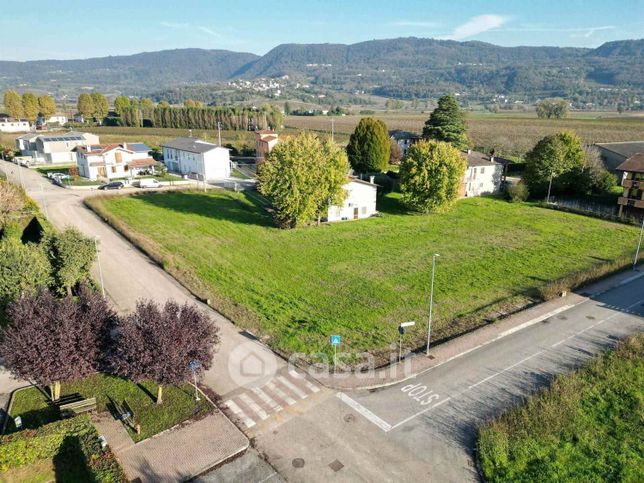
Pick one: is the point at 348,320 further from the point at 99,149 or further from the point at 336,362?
the point at 99,149

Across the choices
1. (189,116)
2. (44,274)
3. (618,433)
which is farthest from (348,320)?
(189,116)

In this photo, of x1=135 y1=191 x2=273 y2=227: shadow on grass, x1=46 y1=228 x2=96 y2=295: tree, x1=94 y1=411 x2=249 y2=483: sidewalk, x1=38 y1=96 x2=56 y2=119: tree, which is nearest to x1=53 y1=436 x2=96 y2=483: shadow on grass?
x1=94 y1=411 x2=249 y2=483: sidewalk

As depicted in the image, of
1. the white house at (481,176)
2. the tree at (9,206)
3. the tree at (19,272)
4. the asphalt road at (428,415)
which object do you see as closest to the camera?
the asphalt road at (428,415)

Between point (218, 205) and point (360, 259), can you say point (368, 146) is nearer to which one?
point (218, 205)

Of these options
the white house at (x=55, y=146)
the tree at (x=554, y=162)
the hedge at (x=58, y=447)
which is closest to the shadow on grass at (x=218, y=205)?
the hedge at (x=58, y=447)

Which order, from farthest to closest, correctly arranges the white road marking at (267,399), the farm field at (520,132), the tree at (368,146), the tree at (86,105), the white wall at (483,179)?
the tree at (86,105) → the farm field at (520,132) → the tree at (368,146) → the white wall at (483,179) → the white road marking at (267,399)

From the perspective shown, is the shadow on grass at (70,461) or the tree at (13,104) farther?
the tree at (13,104)

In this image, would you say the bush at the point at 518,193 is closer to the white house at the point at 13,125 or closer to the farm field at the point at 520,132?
the farm field at the point at 520,132

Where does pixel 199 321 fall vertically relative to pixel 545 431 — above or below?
above
